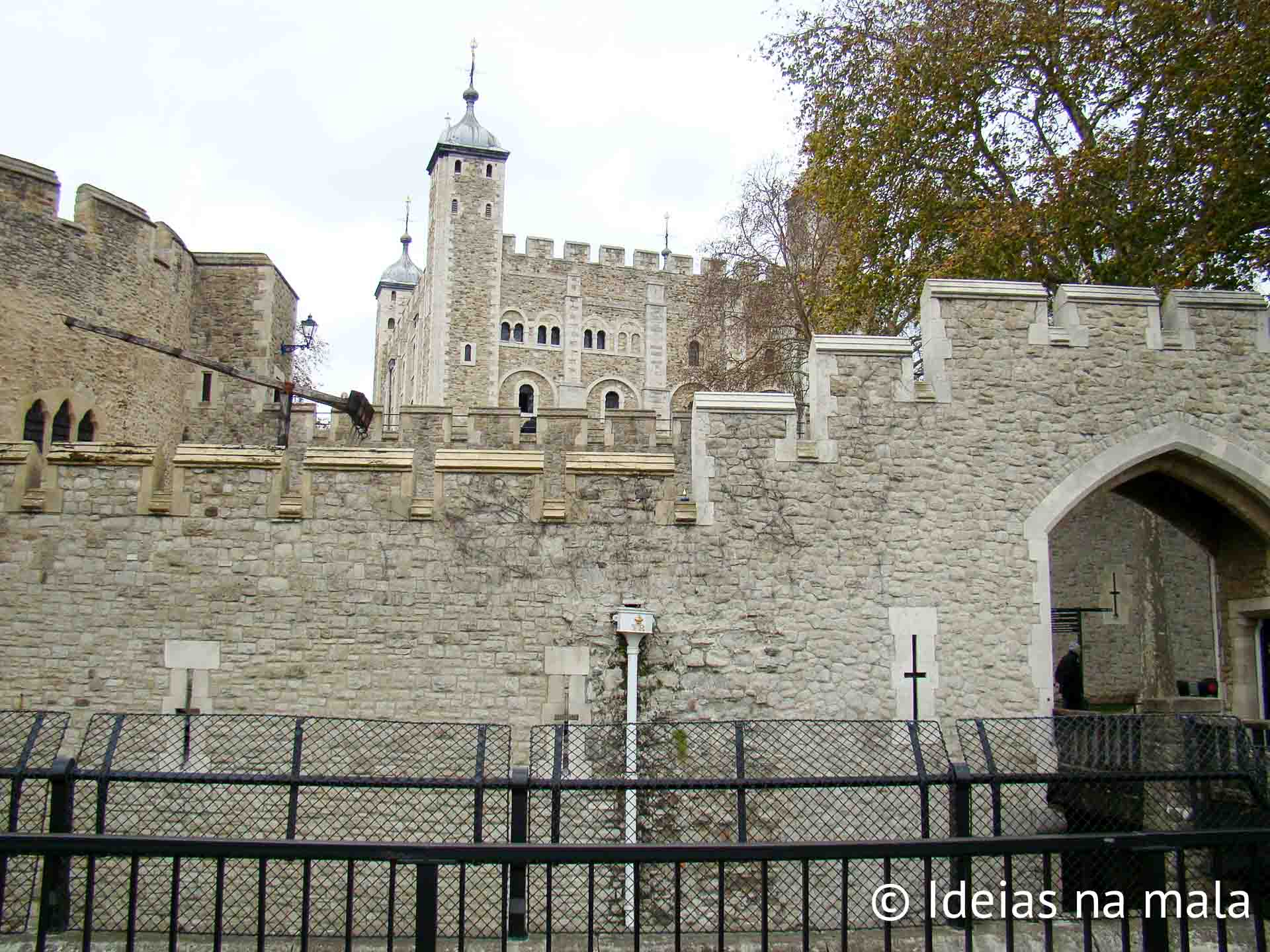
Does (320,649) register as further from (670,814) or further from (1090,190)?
(1090,190)

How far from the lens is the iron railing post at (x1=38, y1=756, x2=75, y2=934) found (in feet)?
16.0

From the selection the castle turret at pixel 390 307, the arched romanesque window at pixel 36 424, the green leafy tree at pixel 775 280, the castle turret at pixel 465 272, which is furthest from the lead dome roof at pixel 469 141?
the arched romanesque window at pixel 36 424

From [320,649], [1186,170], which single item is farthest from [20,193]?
[1186,170]

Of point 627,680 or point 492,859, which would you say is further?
point 627,680

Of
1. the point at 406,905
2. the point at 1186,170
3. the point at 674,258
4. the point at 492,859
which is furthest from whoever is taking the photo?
the point at 674,258

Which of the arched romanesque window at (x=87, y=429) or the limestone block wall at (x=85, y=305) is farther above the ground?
the limestone block wall at (x=85, y=305)

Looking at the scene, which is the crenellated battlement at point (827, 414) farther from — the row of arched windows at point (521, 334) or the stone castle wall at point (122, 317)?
the row of arched windows at point (521, 334)

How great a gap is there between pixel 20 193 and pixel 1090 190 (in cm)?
1182

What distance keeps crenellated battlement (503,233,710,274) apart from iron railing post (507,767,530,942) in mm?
42918

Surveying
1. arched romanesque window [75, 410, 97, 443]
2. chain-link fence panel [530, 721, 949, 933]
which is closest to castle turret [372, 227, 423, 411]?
arched romanesque window [75, 410, 97, 443]

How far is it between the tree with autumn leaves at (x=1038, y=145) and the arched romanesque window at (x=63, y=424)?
9.56 m

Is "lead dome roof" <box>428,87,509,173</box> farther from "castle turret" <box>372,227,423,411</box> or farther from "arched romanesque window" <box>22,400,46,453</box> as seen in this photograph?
"arched romanesque window" <box>22,400,46,453</box>

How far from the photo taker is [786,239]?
21.3 m

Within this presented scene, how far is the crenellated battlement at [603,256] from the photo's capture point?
4694cm
